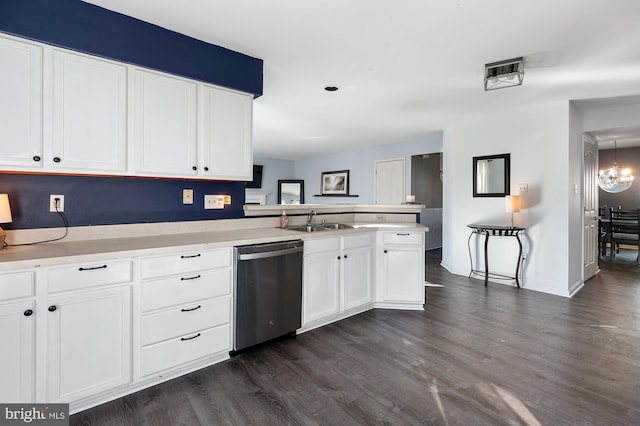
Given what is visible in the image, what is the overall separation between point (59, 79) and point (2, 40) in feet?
0.94

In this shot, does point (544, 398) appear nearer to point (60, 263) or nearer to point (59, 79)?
point (60, 263)

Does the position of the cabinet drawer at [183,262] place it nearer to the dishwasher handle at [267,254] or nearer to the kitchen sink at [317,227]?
the dishwasher handle at [267,254]

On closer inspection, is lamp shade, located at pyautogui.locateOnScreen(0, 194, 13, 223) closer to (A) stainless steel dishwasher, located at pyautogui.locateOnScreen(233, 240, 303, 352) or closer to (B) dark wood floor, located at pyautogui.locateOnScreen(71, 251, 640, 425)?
(B) dark wood floor, located at pyautogui.locateOnScreen(71, 251, 640, 425)

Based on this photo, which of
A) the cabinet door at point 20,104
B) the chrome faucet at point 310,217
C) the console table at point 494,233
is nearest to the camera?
the cabinet door at point 20,104

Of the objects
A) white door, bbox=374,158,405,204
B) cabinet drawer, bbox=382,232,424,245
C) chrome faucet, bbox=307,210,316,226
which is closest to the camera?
cabinet drawer, bbox=382,232,424,245

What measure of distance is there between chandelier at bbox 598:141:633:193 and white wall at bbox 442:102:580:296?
4.87 m

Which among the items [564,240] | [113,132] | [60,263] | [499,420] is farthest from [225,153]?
[564,240]

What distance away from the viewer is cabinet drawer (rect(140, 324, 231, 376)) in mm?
1964

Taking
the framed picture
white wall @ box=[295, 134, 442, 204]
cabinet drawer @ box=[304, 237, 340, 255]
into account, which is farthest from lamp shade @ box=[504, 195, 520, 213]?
the framed picture

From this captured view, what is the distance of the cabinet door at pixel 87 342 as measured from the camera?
65.2 inches

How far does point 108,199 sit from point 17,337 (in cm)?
104

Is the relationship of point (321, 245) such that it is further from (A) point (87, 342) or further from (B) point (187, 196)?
(A) point (87, 342)

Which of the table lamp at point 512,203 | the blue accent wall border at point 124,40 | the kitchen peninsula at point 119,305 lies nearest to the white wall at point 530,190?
the table lamp at point 512,203

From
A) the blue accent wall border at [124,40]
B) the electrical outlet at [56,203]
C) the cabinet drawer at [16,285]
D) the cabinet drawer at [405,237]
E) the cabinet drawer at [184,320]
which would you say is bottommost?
the cabinet drawer at [184,320]
